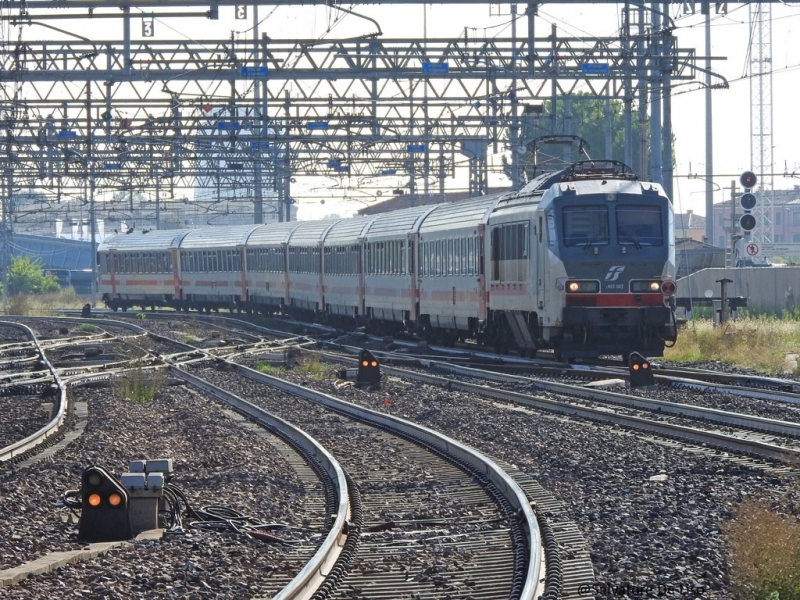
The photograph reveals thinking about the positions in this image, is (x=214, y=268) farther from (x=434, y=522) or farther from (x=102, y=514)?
(x=102, y=514)

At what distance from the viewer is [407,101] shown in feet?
132

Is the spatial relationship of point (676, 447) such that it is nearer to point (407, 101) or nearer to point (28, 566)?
point (28, 566)

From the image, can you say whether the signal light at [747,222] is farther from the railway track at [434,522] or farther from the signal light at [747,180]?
the railway track at [434,522]

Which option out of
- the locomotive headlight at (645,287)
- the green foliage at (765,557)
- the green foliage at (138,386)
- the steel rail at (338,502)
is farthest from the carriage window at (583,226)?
the green foliage at (765,557)

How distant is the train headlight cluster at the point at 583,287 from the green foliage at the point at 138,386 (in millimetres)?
6702

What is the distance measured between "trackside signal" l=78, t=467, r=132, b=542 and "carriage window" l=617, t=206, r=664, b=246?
13847 millimetres

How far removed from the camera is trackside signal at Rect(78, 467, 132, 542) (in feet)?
28.2

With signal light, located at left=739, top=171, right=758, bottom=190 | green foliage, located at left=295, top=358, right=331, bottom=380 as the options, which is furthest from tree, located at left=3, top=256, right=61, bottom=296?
signal light, located at left=739, top=171, right=758, bottom=190

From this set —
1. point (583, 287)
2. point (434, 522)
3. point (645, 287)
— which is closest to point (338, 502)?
point (434, 522)

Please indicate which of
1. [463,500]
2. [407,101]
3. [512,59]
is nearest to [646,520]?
[463,500]

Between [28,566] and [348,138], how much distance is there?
35.8m

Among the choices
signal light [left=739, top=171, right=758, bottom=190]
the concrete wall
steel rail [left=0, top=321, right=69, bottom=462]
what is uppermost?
signal light [left=739, top=171, right=758, bottom=190]

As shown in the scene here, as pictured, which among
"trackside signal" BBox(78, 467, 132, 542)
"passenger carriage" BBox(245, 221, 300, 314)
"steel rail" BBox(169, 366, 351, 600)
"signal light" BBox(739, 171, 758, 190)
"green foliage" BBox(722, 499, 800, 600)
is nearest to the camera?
"green foliage" BBox(722, 499, 800, 600)

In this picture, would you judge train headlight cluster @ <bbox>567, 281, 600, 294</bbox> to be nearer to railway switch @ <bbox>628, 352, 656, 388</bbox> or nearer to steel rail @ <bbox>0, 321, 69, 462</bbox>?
railway switch @ <bbox>628, 352, 656, 388</bbox>
